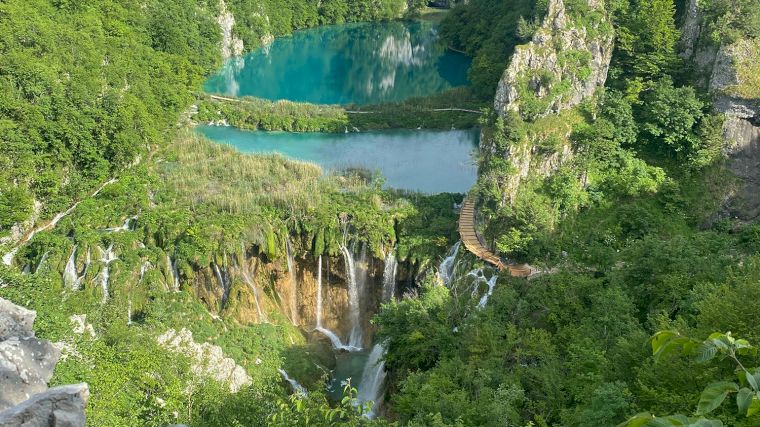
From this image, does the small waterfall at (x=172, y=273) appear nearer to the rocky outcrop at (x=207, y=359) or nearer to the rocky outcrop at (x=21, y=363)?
the rocky outcrop at (x=207, y=359)

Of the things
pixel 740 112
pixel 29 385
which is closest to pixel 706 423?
pixel 29 385

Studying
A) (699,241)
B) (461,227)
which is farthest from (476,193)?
(699,241)

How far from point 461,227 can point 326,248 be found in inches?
237

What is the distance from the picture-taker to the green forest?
54.3 feet

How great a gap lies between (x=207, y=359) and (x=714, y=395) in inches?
817

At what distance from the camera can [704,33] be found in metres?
31.8

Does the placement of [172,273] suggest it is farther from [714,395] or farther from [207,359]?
[714,395]

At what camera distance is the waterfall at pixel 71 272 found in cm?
2747

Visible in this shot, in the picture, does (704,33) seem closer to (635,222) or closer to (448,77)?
(635,222)

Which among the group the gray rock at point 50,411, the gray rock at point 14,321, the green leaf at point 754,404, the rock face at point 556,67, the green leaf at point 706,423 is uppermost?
the green leaf at point 706,423

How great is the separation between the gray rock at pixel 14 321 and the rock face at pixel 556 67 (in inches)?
868

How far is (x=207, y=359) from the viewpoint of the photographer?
22578mm

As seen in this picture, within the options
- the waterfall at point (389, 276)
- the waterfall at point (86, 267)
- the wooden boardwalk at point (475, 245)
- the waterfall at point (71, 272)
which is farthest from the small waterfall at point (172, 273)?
the wooden boardwalk at point (475, 245)

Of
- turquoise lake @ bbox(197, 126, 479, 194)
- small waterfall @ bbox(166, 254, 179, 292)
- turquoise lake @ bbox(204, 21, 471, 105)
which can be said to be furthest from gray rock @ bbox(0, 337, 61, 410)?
turquoise lake @ bbox(204, 21, 471, 105)
